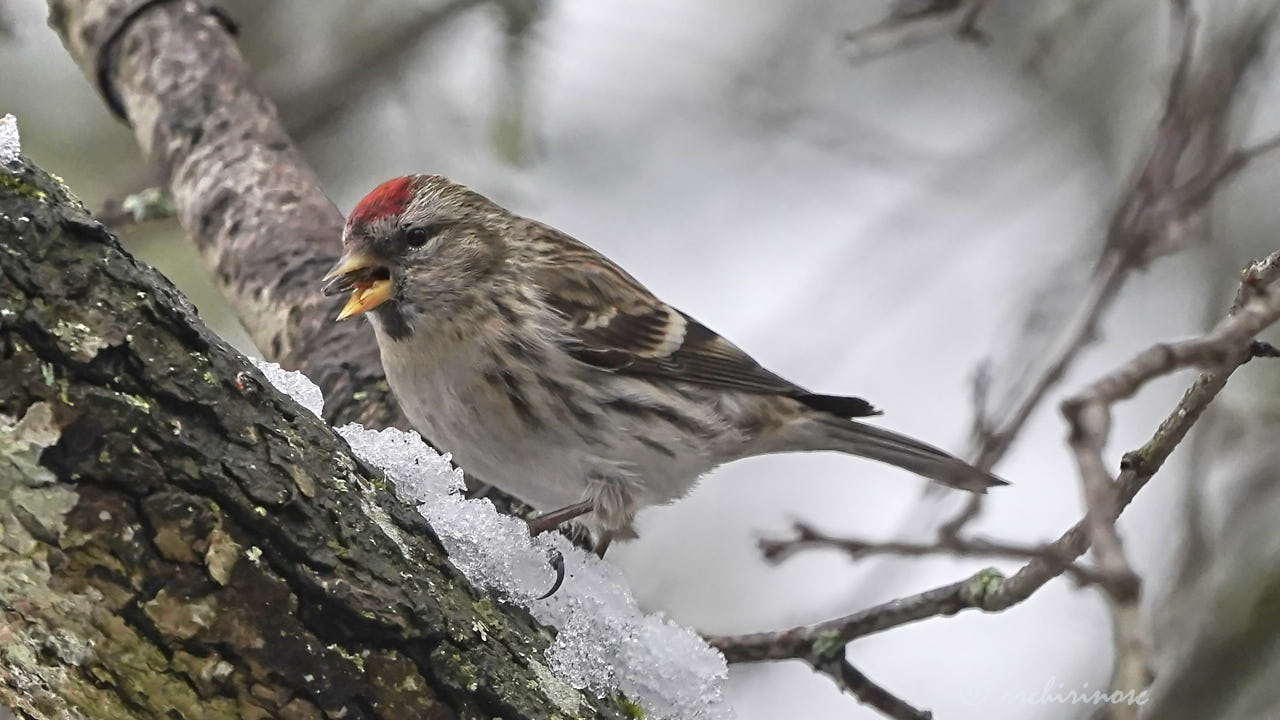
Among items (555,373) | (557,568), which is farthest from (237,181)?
(557,568)

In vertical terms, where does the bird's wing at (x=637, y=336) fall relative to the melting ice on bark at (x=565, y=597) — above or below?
above

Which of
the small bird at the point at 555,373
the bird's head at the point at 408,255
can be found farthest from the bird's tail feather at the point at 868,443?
the bird's head at the point at 408,255

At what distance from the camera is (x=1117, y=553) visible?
85cm

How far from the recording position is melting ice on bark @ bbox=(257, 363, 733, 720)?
1612mm

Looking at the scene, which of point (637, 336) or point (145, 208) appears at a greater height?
point (145, 208)

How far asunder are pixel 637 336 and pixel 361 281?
24.2 inches

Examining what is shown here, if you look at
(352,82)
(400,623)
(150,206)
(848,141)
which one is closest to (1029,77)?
(848,141)

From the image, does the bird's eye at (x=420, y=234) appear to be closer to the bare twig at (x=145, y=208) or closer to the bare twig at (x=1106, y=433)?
the bare twig at (x=145, y=208)

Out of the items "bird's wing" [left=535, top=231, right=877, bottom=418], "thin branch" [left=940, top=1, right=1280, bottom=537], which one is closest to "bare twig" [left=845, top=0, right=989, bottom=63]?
"thin branch" [left=940, top=1, right=1280, bottom=537]

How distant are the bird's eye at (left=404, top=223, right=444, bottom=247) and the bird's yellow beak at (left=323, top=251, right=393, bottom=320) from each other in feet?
0.28

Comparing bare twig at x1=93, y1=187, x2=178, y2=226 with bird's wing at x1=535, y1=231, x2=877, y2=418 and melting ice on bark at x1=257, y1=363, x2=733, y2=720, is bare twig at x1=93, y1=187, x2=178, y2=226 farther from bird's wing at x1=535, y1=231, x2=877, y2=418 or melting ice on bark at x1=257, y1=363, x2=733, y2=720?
melting ice on bark at x1=257, y1=363, x2=733, y2=720

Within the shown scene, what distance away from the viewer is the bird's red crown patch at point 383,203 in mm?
2465

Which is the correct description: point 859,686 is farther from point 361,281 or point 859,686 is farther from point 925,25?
point 925,25

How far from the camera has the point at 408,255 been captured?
8.26 feet
